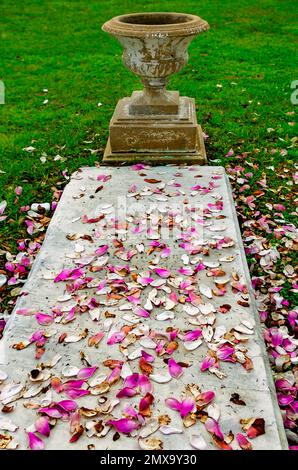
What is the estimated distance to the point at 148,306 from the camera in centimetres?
259

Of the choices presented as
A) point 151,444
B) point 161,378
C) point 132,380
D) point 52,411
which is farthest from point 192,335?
point 52,411

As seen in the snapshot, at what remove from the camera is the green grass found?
14.9 ft

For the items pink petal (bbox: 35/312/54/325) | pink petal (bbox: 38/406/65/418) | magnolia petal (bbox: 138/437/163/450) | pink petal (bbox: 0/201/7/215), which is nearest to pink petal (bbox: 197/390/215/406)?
magnolia petal (bbox: 138/437/163/450)

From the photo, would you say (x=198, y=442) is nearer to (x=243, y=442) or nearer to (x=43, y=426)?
(x=243, y=442)

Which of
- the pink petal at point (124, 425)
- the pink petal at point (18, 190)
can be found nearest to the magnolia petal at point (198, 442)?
the pink petal at point (124, 425)

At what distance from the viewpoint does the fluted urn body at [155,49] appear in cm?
365

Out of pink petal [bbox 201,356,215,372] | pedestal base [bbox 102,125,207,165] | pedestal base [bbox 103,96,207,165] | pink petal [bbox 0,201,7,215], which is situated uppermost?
pedestal base [bbox 103,96,207,165]

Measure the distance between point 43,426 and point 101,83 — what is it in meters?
5.53

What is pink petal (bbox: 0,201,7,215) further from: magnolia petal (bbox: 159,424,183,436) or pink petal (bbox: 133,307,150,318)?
magnolia petal (bbox: 159,424,183,436)

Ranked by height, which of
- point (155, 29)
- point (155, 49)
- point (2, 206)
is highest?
point (155, 29)

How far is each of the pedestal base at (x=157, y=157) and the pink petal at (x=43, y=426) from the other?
108 inches

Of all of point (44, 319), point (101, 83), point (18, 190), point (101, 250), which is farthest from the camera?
point (101, 83)

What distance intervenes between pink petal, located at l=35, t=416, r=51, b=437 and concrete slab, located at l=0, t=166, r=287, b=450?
28mm
